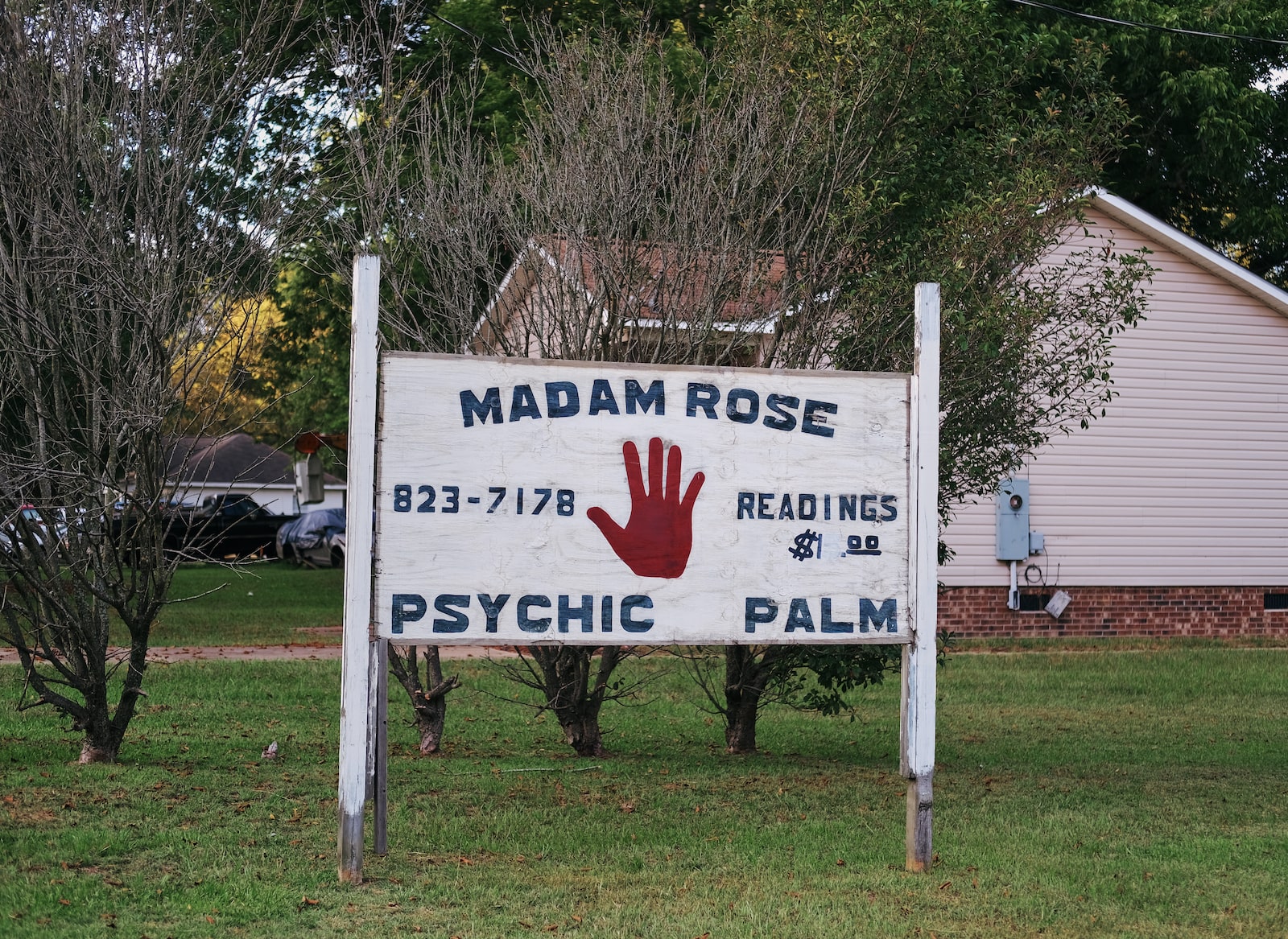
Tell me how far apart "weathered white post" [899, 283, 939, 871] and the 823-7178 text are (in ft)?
5.42

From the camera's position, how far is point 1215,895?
6.58 metres

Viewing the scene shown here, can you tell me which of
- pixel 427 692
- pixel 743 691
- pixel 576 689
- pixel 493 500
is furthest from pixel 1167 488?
pixel 493 500

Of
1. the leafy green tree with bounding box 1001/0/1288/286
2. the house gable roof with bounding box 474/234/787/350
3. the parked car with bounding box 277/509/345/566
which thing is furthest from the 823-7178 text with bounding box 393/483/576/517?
the parked car with bounding box 277/509/345/566

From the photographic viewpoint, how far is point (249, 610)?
928 inches

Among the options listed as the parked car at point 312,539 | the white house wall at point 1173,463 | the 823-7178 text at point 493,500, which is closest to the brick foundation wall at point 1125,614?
the white house wall at point 1173,463

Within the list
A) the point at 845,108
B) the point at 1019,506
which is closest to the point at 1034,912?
the point at 845,108

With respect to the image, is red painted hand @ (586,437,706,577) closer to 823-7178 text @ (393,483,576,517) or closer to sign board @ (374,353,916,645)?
sign board @ (374,353,916,645)

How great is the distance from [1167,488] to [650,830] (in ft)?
48.7

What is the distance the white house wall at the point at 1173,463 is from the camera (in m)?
20.5

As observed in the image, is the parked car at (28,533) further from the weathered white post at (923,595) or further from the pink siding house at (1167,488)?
the pink siding house at (1167,488)

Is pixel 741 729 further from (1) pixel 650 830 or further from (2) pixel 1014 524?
(2) pixel 1014 524

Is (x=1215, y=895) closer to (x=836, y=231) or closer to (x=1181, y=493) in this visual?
(x=836, y=231)

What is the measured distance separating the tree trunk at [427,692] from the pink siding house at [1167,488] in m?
11.1

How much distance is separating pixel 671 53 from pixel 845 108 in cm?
831
